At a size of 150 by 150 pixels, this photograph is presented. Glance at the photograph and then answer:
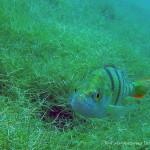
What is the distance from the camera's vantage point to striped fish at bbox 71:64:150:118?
2.21 metres

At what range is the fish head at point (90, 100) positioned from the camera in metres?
2.19

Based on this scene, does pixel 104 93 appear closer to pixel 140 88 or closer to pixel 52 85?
pixel 140 88

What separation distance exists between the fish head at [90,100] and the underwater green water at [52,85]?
19 centimetres

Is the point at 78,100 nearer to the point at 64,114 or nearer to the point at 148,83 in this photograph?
the point at 148,83

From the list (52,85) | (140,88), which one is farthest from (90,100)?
(52,85)

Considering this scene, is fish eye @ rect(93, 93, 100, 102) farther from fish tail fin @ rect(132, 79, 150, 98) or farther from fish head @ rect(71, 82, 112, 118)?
fish tail fin @ rect(132, 79, 150, 98)

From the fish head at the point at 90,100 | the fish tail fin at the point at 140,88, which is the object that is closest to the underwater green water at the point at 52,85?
the fish tail fin at the point at 140,88

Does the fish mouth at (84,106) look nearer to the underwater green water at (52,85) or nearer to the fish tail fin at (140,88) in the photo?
the underwater green water at (52,85)

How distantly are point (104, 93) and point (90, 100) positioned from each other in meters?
0.19

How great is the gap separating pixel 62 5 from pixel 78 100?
743cm

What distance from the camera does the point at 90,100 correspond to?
2.23 m

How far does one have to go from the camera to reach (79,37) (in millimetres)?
6430

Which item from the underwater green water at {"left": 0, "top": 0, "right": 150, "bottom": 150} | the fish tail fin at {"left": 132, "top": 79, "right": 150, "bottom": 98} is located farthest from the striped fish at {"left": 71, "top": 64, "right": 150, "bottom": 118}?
the underwater green water at {"left": 0, "top": 0, "right": 150, "bottom": 150}

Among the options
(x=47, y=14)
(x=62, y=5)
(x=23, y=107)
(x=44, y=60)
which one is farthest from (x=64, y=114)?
(x=62, y=5)
